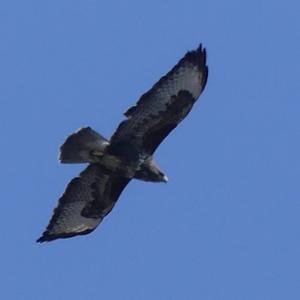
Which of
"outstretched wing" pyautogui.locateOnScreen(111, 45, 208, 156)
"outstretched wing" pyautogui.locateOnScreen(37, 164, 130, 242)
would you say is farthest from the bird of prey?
"outstretched wing" pyautogui.locateOnScreen(37, 164, 130, 242)

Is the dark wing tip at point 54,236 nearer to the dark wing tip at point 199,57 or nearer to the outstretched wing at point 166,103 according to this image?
the outstretched wing at point 166,103

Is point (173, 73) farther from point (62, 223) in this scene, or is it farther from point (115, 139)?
point (62, 223)

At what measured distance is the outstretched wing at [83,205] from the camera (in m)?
21.8

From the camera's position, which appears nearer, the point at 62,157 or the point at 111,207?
the point at 62,157

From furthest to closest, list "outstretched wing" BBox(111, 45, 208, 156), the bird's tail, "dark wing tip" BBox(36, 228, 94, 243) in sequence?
1. "dark wing tip" BBox(36, 228, 94, 243)
2. "outstretched wing" BBox(111, 45, 208, 156)
3. the bird's tail

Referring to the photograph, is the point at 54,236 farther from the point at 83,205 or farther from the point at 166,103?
the point at 166,103

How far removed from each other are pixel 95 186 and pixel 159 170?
3.08 ft

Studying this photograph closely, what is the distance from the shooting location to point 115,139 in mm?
21016

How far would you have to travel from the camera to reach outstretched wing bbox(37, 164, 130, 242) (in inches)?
859

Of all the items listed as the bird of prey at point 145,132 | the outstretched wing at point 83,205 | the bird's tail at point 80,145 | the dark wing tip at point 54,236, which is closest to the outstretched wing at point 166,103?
the bird of prey at point 145,132

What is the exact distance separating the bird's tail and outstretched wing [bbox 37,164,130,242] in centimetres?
104

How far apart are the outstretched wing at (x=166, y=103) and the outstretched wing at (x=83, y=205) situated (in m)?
0.94

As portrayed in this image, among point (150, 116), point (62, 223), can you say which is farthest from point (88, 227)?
point (150, 116)

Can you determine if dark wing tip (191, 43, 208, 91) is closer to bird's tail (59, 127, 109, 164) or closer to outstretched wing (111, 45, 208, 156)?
outstretched wing (111, 45, 208, 156)
